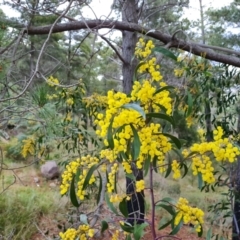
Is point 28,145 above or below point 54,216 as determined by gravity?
above

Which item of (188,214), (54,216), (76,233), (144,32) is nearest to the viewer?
(188,214)

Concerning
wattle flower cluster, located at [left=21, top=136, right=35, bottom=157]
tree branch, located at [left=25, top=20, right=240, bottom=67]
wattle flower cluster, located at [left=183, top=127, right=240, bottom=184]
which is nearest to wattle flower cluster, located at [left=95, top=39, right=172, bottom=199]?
wattle flower cluster, located at [left=183, top=127, right=240, bottom=184]

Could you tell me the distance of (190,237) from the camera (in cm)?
352

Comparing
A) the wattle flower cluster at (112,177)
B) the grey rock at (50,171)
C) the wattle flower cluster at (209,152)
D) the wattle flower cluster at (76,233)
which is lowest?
the grey rock at (50,171)

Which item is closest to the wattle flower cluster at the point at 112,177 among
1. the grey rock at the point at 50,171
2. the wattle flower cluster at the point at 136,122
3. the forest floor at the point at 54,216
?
the wattle flower cluster at the point at 136,122

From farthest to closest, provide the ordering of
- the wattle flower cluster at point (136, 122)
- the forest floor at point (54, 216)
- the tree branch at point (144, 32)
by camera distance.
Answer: the forest floor at point (54, 216) → the tree branch at point (144, 32) → the wattle flower cluster at point (136, 122)

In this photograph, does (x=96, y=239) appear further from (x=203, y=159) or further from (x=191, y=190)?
(x=191, y=190)

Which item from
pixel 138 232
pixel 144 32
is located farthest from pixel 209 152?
pixel 144 32

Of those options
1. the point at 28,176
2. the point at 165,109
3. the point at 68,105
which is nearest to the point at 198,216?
the point at 165,109

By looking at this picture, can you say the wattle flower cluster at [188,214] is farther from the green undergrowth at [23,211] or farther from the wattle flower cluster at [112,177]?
the green undergrowth at [23,211]

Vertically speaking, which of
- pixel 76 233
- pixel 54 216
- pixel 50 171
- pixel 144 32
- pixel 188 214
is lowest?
pixel 50 171

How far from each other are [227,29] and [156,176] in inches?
119

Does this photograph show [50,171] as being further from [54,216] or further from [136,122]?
[136,122]

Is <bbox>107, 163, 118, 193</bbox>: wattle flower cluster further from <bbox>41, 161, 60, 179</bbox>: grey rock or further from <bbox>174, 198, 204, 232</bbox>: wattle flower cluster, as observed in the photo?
<bbox>41, 161, 60, 179</bbox>: grey rock
